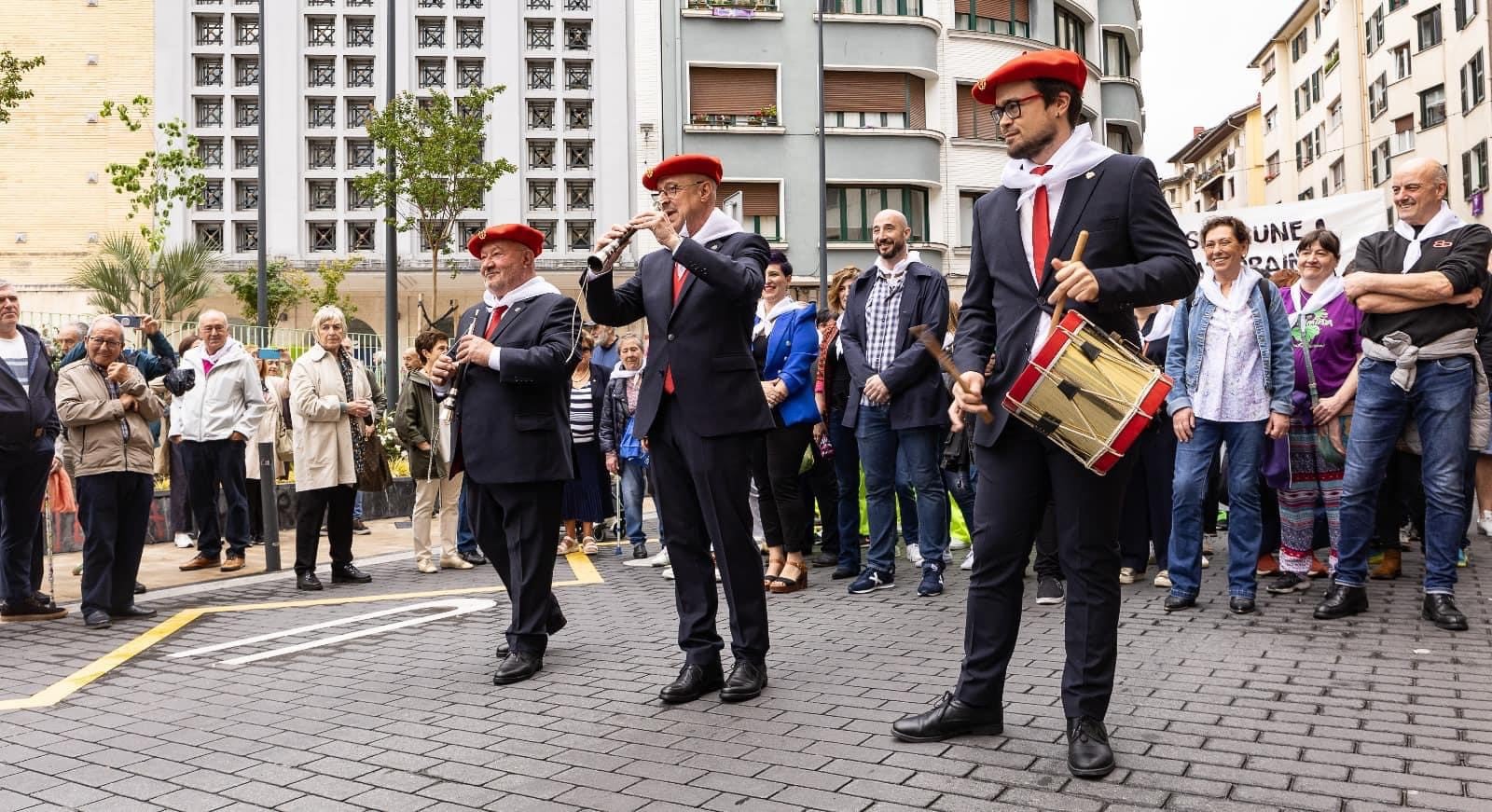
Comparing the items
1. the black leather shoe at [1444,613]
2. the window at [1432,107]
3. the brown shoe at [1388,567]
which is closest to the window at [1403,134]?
the window at [1432,107]

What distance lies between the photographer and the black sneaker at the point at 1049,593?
305 inches

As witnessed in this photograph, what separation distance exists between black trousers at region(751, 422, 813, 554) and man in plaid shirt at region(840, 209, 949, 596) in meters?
0.48

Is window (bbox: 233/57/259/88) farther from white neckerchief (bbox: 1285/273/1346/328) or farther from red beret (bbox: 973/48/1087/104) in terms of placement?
red beret (bbox: 973/48/1087/104)

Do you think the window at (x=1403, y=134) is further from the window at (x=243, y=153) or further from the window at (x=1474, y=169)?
the window at (x=243, y=153)

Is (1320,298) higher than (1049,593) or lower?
higher

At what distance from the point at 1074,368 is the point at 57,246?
191ft

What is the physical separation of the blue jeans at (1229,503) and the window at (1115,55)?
4043cm

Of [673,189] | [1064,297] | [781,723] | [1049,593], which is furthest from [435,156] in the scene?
[1064,297]

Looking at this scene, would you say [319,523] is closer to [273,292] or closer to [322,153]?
[273,292]

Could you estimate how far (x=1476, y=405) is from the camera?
7.23 meters

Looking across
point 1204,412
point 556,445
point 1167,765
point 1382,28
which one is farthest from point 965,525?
point 1382,28

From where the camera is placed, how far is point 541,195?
53938 mm

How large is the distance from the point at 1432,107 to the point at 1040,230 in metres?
51.7

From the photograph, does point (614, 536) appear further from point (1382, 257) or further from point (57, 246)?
point (57, 246)
